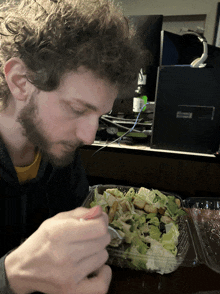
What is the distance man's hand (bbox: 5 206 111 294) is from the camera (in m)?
0.37

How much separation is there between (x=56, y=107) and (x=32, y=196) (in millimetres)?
514

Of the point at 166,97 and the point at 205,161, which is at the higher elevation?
the point at 166,97

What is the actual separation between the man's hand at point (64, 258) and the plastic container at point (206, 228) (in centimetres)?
31

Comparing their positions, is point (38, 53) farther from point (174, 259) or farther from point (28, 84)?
point (174, 259)

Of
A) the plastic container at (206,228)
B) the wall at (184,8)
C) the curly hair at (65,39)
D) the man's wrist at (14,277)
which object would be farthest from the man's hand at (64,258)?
the wall at (184,8)

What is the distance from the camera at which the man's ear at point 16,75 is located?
646mm

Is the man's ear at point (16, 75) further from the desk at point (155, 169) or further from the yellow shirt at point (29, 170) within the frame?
the desk at point (155, 169)

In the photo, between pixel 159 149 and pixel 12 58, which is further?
pixel 159 149

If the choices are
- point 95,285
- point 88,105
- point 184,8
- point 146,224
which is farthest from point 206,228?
point 184,8

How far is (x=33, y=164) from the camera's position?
93cm

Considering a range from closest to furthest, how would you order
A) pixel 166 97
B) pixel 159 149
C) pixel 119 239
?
pixel 119 239 → pixel 166 97 → pixel 159 149

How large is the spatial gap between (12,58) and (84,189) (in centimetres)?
68

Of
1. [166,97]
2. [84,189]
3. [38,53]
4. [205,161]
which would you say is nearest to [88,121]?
[38,53]

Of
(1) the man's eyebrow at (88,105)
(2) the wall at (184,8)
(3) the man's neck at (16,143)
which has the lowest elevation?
(3) the man's neck at (16,143)
